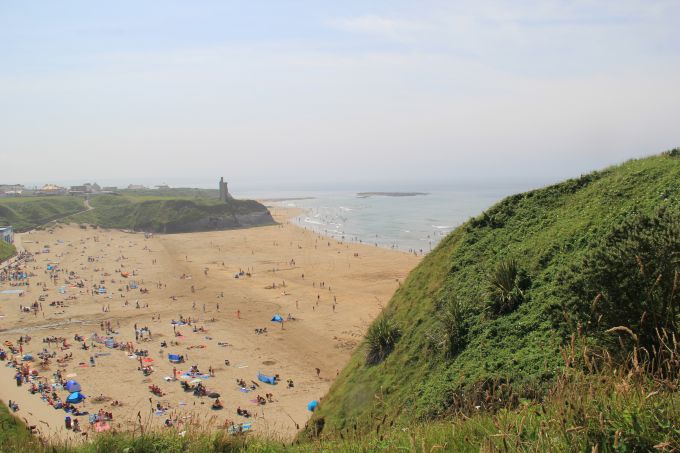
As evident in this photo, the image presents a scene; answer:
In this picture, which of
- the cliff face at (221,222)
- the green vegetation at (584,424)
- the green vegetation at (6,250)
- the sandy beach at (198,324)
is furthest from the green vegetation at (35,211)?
the green vegetation at (584,424)

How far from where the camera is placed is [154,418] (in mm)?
21078

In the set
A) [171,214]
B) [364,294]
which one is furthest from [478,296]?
[171,214]

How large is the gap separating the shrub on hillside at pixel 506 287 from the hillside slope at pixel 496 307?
3 cm

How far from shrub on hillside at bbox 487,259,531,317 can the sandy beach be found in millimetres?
7270

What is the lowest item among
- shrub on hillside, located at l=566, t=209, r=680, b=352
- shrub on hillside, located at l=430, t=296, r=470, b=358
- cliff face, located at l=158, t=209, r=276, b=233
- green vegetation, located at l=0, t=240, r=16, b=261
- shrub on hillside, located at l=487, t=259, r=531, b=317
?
green vegetation, located at l=0, t=240, r=16, b=261

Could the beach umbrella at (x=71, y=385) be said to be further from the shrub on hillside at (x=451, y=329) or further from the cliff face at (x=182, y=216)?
the cliff face at (x=182, y=216)

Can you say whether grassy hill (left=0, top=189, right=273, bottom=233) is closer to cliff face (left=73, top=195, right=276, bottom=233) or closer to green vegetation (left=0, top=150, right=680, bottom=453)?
cliff face (left=73, top=195, right=276, bottom=233)

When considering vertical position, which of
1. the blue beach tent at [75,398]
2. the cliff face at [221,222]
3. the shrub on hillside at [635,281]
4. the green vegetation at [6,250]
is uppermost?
the shrub on hillside at [635,281]

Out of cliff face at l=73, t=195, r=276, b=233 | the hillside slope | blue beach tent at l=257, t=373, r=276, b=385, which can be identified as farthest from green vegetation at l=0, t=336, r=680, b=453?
cliff face at l=73, t=195, r=276, b=233

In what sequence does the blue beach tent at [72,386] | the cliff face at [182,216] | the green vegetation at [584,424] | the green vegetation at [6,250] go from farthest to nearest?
the cliff face at [182,216], the green vegetation at [6,250], the blue beach tent at [72,386], the green vegetation at [584,424]

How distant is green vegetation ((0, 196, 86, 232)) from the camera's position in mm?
89750

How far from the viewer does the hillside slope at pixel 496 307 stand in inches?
373

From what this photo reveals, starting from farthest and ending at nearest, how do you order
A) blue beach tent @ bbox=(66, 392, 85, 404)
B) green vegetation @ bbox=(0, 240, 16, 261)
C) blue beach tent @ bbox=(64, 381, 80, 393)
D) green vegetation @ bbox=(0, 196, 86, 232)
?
1. green vegetation @ bbox=(0, 196, 86, 232)
2. green vegetation @ bbox=(0, 240, 16, 261)
3. blue beach tent @ bbox=(64, 381, 80, 393)
4. blue beach tent @ bbox=(66, 392, 85, 404)

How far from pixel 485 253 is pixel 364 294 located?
27428 mm
